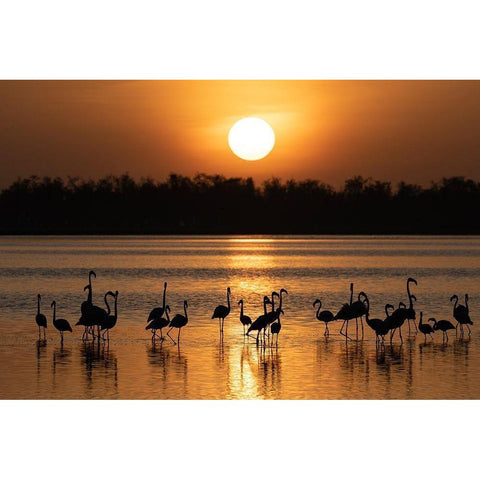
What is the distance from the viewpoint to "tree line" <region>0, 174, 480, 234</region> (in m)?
63.7

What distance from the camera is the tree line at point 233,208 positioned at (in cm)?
6366

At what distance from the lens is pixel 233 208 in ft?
287

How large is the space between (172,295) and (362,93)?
8.09 metres

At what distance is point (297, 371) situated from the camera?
12414 millimetres

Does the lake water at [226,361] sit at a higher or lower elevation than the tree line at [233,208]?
lower

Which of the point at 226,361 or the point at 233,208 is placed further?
the point at 233,208

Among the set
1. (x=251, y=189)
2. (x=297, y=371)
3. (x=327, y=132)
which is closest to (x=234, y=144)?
(x=327, y=132)

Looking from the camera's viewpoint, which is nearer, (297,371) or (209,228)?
(297,371)

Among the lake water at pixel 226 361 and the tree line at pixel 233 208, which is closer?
the lake water at pixel 226 361

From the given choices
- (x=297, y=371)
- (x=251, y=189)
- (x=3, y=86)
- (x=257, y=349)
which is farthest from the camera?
(x=251, y=189)

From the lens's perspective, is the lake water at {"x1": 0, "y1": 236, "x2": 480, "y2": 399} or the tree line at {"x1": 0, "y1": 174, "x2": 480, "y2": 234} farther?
the tree line at {"x1": 0, "y1": 174, "x2": 480, "y2": 234}

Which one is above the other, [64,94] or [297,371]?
[64,94]

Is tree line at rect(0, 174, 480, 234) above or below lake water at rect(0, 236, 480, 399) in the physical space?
above

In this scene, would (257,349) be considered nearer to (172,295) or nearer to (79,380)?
(79,380)
